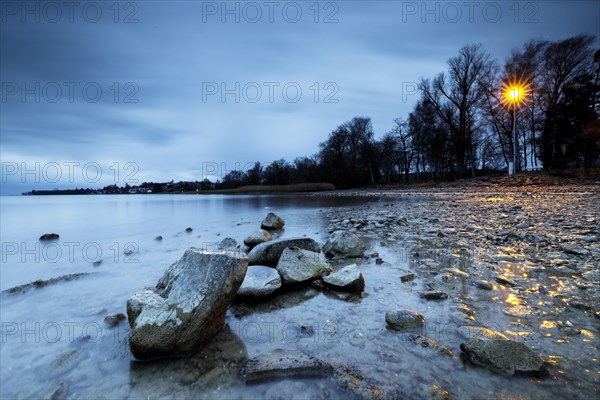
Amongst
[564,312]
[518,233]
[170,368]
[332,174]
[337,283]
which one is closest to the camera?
[170,368]

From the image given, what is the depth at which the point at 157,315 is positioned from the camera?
231 centimetres

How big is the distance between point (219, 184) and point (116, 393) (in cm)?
9122

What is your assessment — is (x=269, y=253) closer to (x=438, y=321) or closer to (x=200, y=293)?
(x=200, y=293)

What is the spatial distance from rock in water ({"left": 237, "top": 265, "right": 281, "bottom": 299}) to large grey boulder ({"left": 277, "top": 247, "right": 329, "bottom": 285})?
16 centimetres

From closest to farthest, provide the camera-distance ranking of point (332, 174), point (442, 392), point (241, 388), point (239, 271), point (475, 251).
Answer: point (442, 392), point (241, 388), point (239, 271), point (475, 251), point (332, 174)

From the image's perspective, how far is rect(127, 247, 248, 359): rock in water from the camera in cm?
219

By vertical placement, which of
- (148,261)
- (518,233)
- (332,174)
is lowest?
(148,261)

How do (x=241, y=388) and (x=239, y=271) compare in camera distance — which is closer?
(x=241, y=388)

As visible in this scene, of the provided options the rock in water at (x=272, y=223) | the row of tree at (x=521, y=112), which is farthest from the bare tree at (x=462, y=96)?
the rock in water at (x=272, y=223)

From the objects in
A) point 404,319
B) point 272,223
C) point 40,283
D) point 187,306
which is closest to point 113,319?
point 187,306

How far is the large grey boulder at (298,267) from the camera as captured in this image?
3497 mm

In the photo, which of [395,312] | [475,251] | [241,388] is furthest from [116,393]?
[475,251]

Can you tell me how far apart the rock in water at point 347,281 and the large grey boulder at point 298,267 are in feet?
0.72

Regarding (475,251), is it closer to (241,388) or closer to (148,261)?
(241,388)
